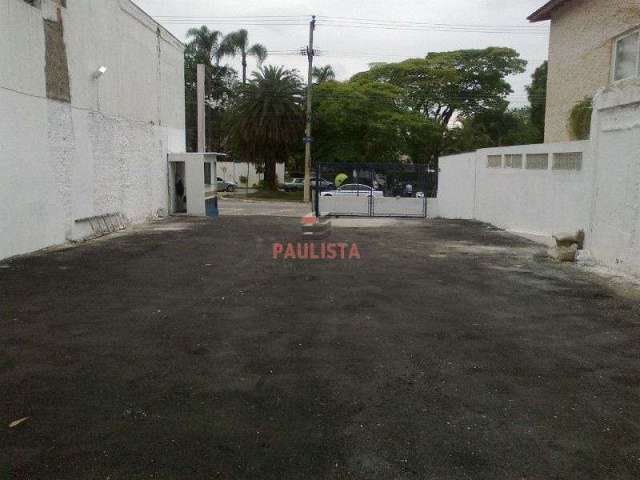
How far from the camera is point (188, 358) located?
20.1ft

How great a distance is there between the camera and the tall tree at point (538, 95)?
51500mm

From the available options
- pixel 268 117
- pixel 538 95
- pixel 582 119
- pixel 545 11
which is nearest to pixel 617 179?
pixel 582 119

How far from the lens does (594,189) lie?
12.1 meters

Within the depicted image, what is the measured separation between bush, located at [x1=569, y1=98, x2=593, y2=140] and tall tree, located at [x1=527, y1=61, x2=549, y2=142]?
3477 centimetres

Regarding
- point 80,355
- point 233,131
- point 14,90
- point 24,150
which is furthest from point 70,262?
point 233,131

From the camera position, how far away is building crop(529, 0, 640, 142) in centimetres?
1767

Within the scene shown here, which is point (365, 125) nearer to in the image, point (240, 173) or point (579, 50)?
point (240, 173)

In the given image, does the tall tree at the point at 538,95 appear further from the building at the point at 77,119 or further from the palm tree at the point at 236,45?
the building at the point at 77,119

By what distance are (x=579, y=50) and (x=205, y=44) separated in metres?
42.4

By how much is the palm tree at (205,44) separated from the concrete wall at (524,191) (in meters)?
36.7

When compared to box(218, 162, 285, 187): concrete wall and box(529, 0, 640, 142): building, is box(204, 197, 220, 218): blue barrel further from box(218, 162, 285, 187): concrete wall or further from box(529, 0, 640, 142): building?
box(218, 162, 285, 187): concrete wall

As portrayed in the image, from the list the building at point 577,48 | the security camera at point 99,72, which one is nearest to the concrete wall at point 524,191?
the building at point 577,48

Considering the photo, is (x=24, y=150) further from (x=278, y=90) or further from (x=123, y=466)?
(x=278, y=90)

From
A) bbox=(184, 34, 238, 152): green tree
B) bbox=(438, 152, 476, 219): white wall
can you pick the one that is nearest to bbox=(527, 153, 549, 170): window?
Result: bbox=(438, 152, 476, 219): white wall
